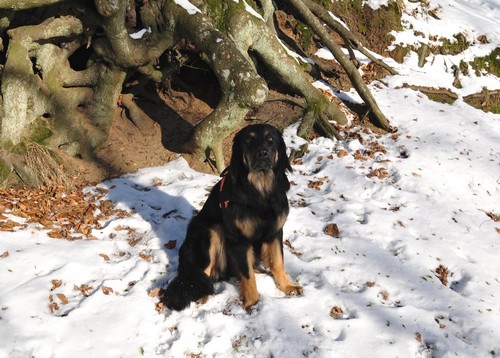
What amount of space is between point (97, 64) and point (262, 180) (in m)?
3.37

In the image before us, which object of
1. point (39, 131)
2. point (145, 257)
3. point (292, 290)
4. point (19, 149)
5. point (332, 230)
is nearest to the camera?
point (292, 290)

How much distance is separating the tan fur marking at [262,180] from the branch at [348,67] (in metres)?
3.75

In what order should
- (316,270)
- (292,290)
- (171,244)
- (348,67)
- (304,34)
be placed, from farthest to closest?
(304,34)
(348,67)
(171,244)
(316,270)
(292,290)

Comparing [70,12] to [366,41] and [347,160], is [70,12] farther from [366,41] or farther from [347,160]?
[366,41]

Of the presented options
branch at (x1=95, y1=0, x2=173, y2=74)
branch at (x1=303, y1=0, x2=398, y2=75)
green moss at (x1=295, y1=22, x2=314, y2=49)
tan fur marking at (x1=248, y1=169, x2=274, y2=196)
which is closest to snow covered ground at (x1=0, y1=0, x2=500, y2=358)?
tan fur marking at (x1=248, y1=169, x2=274, y2=196)

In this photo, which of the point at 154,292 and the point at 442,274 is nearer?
the point at 154,292

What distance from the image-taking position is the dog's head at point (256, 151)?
339cm

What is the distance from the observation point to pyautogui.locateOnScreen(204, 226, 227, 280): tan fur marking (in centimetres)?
368

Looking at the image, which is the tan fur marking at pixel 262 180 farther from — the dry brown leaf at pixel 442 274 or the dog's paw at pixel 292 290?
the dry brown leaf at pixel 442 274

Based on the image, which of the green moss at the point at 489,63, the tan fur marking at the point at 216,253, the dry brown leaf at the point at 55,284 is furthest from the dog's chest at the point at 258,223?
the green moss at the point at 489,63

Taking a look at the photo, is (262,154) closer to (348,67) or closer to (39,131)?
(39,131)

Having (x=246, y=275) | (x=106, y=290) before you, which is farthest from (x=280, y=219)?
(x=106, y=290)

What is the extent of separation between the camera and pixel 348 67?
707cm

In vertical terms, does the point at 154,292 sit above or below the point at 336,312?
below
